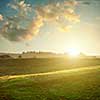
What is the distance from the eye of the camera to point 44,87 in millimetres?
42250

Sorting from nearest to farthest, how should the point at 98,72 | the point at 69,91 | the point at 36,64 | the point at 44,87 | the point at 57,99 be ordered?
the point at 57,99 → the point at 69,91 → the point at 44,87 → the point at 98,72 → the point at 36,64

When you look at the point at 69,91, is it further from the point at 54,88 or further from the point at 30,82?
the point at 30,82

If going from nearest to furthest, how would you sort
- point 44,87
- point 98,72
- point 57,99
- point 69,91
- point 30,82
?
point 57,99
point 69,91
point 44,87
point 30,82
point 98,72

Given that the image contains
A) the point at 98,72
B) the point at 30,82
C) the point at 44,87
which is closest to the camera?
the point at 44,87

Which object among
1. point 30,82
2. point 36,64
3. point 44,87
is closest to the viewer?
point 44,87

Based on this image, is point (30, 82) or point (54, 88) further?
point (30, 82)

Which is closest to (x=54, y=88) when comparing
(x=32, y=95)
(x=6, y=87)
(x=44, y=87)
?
(x=44, y=87)

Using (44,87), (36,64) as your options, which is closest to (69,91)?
(44,87)

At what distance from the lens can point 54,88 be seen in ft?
135

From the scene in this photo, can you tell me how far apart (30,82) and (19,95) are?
7882 millimetres

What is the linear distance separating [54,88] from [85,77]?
8468mm

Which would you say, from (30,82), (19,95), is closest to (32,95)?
(19,95)

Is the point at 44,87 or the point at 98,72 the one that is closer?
the point at 44,87

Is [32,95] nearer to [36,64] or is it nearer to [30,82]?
[30,82]
